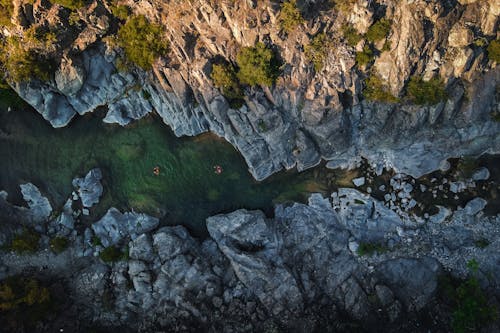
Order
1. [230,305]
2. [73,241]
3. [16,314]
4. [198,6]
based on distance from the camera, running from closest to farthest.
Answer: [198,6] → [16,314] → [230,305] → [73,241]

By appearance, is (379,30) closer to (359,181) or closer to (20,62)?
(359,181)

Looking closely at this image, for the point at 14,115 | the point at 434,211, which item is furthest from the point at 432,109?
the point at 14,115

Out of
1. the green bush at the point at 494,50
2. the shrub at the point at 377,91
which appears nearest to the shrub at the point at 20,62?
the shrub at the point at 377,91

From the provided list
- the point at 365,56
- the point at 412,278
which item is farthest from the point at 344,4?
the point at 412,278

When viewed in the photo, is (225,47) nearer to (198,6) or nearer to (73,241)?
(198,6)

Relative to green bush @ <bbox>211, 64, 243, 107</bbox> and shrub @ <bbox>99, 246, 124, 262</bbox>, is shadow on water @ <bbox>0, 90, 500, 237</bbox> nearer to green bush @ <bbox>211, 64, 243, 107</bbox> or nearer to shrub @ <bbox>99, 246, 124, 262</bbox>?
shrub @ <bbox>99, 246, 124, 262</bbox>

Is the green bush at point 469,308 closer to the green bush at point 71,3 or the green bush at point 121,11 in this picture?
the green bush at point 121,11
